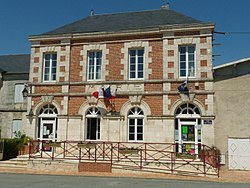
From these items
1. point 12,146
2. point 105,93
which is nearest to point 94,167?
point 105,93

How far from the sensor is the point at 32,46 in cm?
1706

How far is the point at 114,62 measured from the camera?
52.0 ft

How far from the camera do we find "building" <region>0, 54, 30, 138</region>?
20.9 metres

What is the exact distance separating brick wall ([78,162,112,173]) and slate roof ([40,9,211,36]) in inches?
271

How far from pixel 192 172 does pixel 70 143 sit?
6257mm

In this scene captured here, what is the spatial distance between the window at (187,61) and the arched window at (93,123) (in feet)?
15.0

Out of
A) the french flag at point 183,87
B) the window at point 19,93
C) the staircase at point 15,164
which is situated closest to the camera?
the staircase at point 15,164

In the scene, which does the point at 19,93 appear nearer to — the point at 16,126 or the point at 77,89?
the point at 16,126

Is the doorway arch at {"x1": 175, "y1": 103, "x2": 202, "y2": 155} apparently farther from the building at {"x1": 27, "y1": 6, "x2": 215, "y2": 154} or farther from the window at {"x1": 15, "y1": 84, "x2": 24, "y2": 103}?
the window at {"x1": 15, "y1": 84, "x2": 24, "y2": 103}

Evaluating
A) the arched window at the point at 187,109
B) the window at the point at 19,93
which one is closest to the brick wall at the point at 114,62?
the arched window at the point at 187,109

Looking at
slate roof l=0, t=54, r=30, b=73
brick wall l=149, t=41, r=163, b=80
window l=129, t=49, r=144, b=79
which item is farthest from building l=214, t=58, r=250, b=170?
slate roof l=0, t=54, r=30, b=73

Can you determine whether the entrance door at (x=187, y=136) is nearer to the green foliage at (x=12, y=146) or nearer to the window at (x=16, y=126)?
the green foliage at (x=12, y=146)

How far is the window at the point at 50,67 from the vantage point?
16.8m

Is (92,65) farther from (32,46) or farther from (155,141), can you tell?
(155,141)
